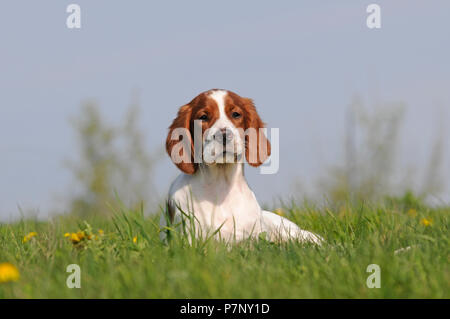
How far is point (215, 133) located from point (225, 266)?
1.44 metres

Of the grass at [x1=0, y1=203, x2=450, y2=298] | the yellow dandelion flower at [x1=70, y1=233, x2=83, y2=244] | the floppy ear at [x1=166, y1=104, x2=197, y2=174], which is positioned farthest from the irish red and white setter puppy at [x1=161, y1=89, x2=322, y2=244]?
the yellow dandelion flower at [x1=70, y1=233, x2=83, y2=244]

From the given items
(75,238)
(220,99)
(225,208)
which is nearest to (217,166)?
(225,208)

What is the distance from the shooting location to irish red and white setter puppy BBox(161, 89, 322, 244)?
15.3 feet

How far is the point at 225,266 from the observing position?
338 cm

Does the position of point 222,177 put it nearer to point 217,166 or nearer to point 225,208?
point 217,166

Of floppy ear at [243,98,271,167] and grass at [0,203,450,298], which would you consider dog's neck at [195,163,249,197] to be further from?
grass at [0,203,450,298]

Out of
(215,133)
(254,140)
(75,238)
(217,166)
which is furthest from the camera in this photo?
(254,140)

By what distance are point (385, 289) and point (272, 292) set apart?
2.10 feet

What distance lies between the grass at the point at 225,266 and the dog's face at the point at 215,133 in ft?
2.45

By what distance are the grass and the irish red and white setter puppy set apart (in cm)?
37

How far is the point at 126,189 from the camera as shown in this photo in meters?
12.7

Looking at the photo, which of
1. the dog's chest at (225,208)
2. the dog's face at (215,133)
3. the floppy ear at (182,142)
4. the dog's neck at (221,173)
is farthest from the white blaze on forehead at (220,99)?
the dog's chest at (225,208)

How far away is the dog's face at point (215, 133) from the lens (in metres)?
4.57
